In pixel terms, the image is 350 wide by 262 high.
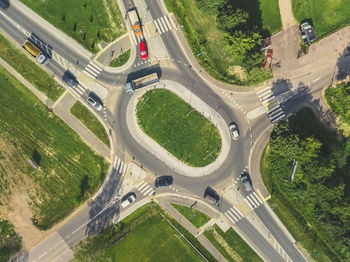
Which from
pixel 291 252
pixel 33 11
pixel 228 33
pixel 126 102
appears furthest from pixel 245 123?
pixel 33 11

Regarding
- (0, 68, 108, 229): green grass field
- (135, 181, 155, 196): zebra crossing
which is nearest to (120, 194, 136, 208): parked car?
(135, 181, 155, 196): zebra crossing

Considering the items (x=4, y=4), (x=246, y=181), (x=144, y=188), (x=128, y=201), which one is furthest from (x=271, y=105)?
(x=4, y=4)

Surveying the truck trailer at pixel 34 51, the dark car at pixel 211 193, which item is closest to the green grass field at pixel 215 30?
the dark car at pixel 211 193

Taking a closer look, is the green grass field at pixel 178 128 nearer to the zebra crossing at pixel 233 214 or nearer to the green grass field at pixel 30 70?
the zebra crossing at pixel 233 214

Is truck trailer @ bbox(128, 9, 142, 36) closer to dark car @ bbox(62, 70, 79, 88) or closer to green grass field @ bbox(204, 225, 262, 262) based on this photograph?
dark car @ bbox(62, 70, 79, 88)

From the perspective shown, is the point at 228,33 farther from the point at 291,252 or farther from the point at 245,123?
the point at 291,252
